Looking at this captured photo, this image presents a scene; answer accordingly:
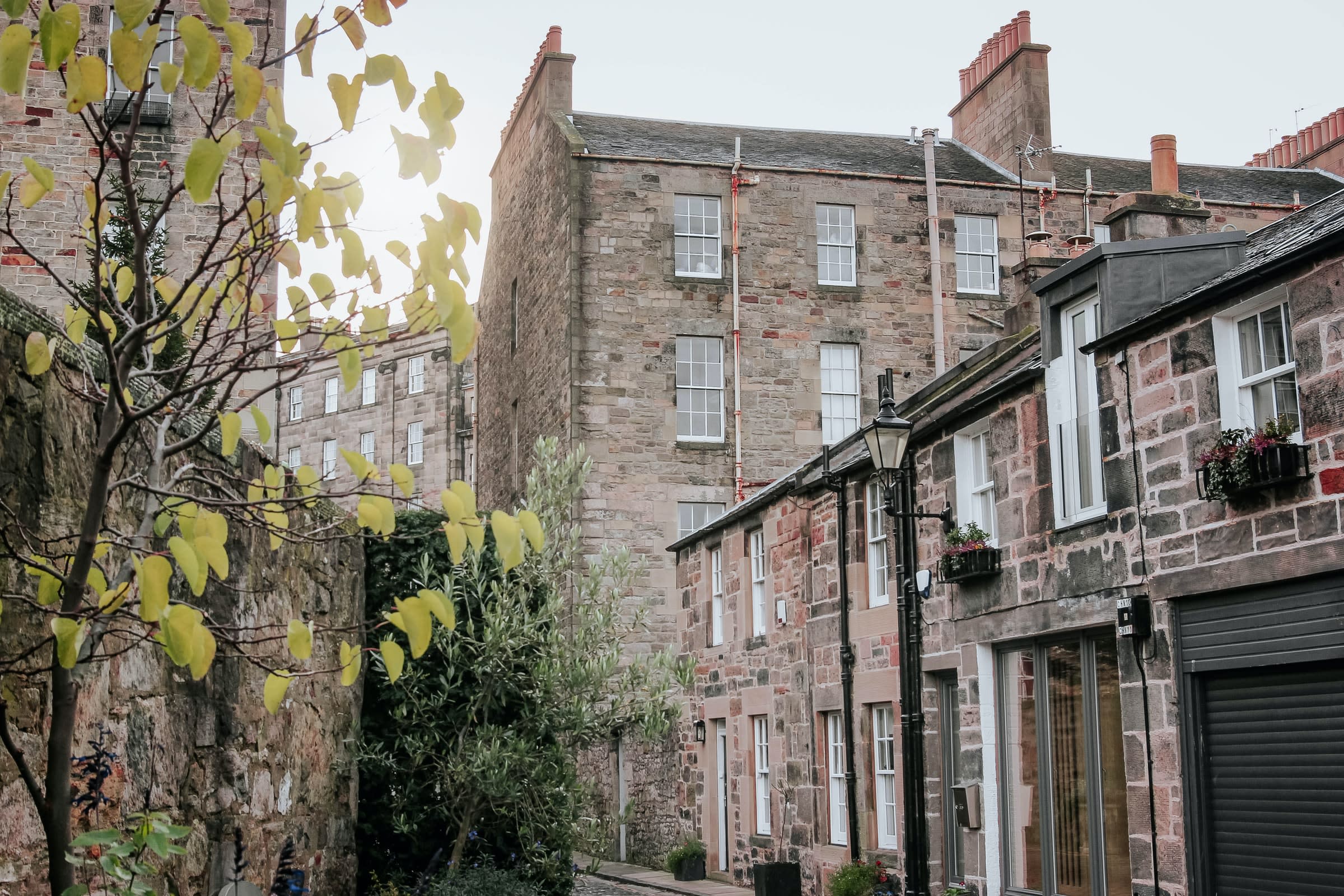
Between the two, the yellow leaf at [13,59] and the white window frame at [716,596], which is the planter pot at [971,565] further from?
the yellow leaf at [13,59]

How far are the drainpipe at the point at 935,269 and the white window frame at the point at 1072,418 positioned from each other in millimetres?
15797

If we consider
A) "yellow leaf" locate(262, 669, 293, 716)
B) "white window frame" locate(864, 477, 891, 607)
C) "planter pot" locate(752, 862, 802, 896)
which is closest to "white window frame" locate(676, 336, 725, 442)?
"white window frame" locate(864, 477, 891, 607)

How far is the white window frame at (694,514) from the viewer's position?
1019 inches

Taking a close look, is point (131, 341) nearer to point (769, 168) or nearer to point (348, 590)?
point (348, 590)

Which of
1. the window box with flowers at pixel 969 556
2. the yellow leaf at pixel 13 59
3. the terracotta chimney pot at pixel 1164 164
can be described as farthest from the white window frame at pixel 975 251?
the yellow leaf at pixel 13 59

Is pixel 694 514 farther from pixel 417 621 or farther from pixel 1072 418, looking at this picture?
pixel 417 621

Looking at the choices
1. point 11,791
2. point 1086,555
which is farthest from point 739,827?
point 11,791

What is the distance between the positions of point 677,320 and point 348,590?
17.1 metres

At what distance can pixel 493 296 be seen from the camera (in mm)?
33406

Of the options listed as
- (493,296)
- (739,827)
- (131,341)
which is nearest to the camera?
(131,341)

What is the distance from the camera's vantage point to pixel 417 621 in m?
3.20

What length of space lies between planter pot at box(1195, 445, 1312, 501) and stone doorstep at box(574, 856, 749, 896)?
10203 millimetres

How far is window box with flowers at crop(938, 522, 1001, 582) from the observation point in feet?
41.0

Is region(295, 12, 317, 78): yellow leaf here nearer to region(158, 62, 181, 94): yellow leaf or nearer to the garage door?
region(158, 62, 181, 94): yellow leaf
